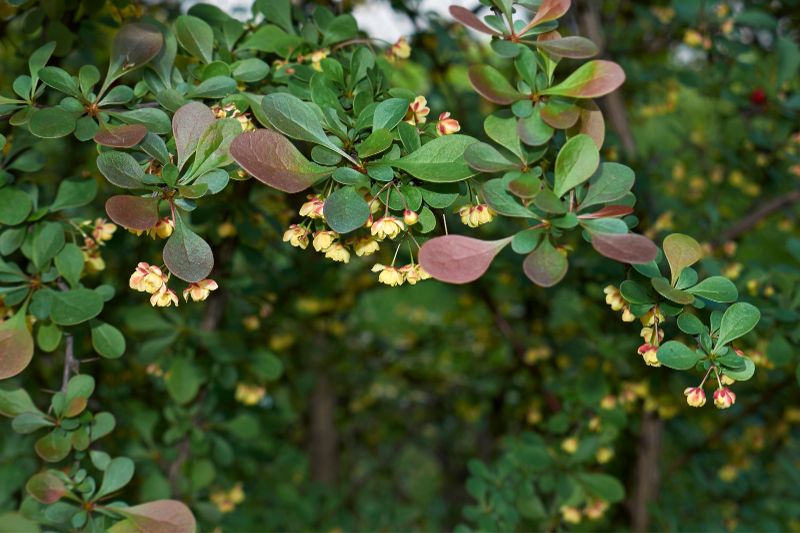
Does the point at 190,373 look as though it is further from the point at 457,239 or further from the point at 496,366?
the point at 496,366

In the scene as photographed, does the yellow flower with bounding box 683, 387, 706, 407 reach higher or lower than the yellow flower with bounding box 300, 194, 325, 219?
lower

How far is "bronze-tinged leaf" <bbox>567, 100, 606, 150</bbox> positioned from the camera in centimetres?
82

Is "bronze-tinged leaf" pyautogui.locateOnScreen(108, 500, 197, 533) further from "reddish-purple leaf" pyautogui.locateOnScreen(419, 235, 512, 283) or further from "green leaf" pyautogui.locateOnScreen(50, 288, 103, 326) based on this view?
"reddish-purple leaf" pyautogui.locateOnScreen(419, 235, 512, 283)

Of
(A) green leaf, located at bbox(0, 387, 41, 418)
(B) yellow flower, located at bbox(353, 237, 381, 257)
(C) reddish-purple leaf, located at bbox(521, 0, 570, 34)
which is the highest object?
(C) reddish-purple leaf, located at bbox(521, 0, 570, 34)

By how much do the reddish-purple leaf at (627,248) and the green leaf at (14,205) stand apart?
0.73 m

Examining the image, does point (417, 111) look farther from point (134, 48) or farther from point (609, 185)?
point (134, 48)

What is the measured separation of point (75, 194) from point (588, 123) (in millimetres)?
703

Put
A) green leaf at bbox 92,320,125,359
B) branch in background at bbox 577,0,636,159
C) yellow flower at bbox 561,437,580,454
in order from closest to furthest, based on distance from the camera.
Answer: green leaf at bbox 92,320,125,359
yellow flower at bbox 561,437,580,454
branch in background at bbox 577,0,636,159

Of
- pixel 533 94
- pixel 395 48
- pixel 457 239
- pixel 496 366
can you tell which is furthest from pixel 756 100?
pixel 496 366

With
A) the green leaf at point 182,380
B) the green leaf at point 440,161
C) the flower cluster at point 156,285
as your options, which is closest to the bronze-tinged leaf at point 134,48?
the flower cluster at point 156,285

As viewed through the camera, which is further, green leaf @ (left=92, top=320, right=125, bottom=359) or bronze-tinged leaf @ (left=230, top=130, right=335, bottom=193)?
green leaf @ (left=92, top=320, right=125, bottom=359)

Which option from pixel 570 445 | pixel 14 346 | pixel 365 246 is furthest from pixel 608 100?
pixel 14 346

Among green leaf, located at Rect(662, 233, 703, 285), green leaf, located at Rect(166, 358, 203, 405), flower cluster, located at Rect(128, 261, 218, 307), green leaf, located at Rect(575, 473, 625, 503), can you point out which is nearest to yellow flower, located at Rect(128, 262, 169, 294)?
flower cluster, located at Rect(128, 261, 218, 307)

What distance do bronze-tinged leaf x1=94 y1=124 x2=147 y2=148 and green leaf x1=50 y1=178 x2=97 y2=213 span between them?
32 centimetres
